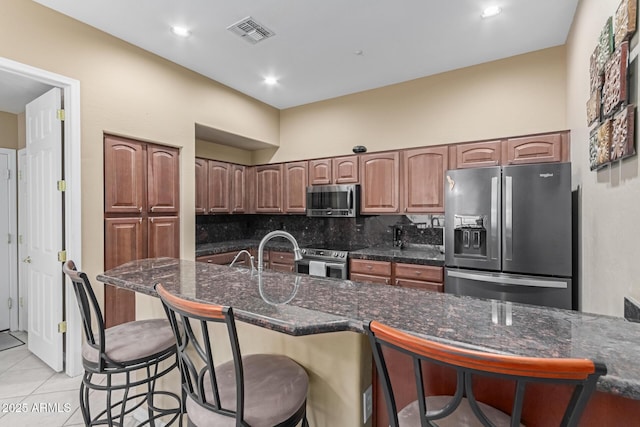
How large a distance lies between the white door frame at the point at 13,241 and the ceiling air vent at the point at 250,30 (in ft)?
10.1

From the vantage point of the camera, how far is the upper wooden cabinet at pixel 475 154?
3221mm

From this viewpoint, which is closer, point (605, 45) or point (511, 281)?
point (605, 45)

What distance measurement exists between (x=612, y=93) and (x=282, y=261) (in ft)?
12.0

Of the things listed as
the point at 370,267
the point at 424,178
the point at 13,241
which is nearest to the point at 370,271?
the point at 370,267

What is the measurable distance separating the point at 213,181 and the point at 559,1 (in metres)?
4.10

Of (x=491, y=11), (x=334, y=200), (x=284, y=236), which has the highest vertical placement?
(x=491, y=11)

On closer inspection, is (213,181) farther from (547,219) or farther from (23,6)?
(547,219)

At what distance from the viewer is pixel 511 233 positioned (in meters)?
2.69

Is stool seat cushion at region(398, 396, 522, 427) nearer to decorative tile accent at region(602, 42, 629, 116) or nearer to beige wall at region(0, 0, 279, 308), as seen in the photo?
decorative tile accent at region(602, 42, 629, 116)

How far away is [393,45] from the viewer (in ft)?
9.97

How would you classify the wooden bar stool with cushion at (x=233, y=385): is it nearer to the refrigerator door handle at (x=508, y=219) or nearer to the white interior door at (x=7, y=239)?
the refrigerator door handle at (x=508, y=219)

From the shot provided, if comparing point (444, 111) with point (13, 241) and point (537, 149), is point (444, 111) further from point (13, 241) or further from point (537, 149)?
point (13, 241)

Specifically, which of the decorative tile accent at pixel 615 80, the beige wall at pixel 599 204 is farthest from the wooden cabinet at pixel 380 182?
the decorative tile accent at pixel 615 80

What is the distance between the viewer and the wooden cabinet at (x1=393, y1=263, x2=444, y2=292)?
3174mm
